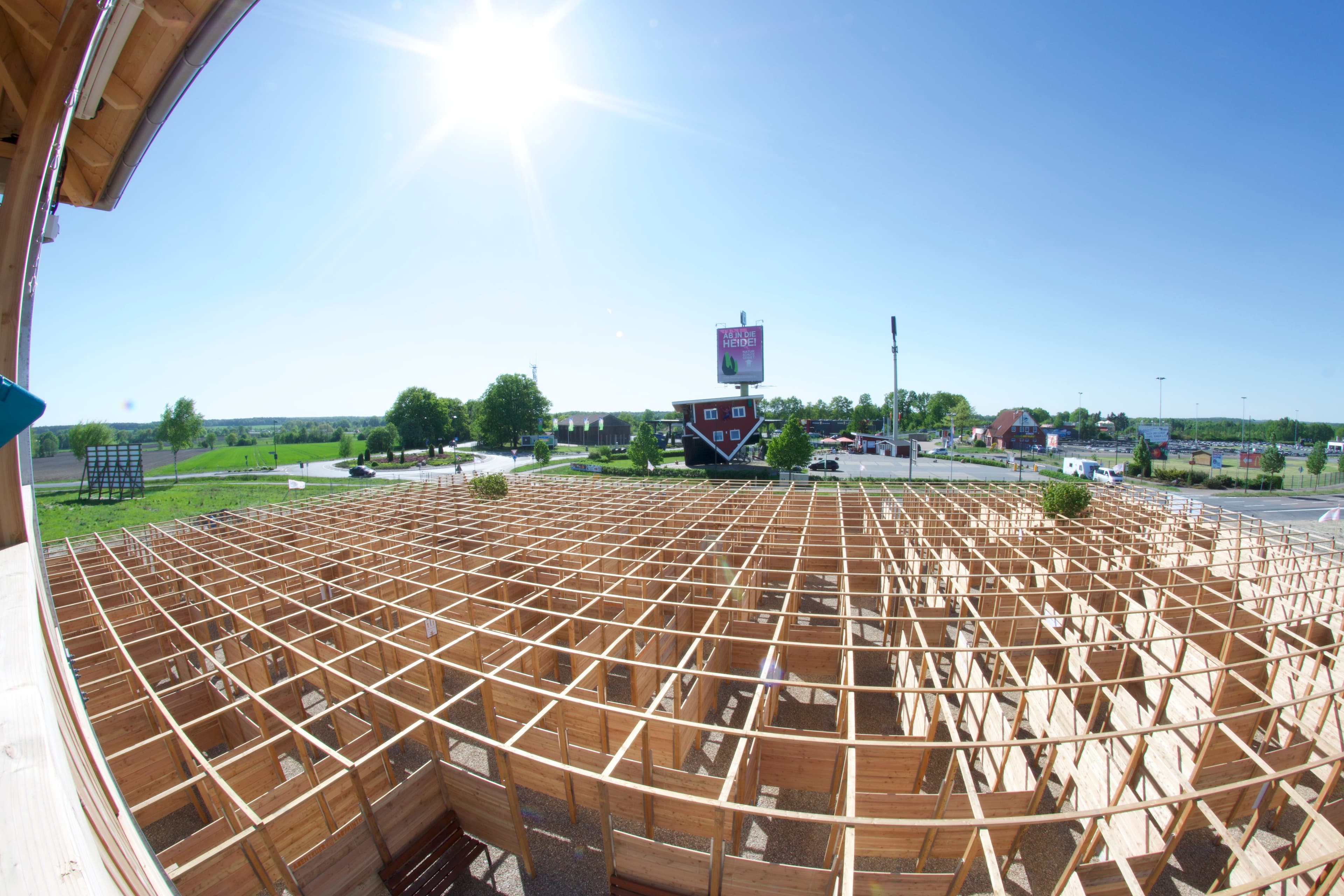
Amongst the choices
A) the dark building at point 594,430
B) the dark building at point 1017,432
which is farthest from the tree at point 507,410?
the dark building at point 1017,432

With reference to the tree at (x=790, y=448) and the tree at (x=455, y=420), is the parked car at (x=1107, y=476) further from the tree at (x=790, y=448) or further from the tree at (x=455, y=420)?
the tree at (x=455, y=420)

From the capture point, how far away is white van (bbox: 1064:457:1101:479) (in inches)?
1484

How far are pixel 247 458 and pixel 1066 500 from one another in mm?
76505

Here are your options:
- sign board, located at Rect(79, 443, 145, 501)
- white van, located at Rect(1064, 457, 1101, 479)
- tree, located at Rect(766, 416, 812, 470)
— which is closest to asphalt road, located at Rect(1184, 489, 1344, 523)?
white van, located at Rect(1064, 457, 1101, 479)

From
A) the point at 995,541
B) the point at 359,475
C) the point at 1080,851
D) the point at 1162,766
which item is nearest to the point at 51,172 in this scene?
the point at 1080,851

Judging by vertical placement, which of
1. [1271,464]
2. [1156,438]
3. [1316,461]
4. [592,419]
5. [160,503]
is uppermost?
[592,419]

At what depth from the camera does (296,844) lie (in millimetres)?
5520

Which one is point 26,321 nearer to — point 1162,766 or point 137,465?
point 1162,766

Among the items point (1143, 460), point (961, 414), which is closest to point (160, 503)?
point (1143, 460)

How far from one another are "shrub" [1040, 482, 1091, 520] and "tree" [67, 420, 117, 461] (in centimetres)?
6758

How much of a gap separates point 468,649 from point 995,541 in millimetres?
13409

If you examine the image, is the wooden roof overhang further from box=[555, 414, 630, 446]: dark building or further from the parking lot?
box=[555, 414, 630, 446]: dark building

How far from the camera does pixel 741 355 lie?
148 feet

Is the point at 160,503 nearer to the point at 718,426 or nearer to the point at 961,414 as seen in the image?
the point at 718,426
